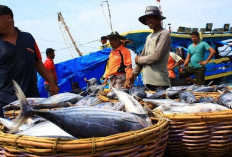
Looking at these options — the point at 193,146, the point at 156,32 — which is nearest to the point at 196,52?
the point at 156,32

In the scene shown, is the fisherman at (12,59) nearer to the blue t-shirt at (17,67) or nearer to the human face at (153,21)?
the blue t-shirt at (17,67)

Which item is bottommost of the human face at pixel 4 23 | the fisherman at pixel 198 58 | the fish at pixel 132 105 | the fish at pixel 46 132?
the fisherman at pixel 198 58

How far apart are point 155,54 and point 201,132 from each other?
7.08 feet

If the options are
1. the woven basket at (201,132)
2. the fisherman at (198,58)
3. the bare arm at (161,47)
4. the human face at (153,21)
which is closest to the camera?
the woven basket at (201,132)

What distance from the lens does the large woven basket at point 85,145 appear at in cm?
113

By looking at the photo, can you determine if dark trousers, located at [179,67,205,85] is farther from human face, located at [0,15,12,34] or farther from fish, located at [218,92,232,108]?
human face, located at [0,15,12,34]

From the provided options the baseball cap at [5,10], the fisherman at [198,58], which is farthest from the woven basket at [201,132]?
the fisherman at [198,58]

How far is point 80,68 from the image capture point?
35.3 feet

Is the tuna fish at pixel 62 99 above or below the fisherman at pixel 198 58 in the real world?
above

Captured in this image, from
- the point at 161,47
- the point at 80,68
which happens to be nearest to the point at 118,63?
the point at 161,47

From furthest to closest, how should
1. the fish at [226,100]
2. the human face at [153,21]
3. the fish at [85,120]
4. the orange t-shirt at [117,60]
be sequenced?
the orange t-shirt at [117,60] < the human face at [153,21] < the fish at [226,100] < the fish at [85,120]

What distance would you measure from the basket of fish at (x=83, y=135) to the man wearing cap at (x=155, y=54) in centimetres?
211

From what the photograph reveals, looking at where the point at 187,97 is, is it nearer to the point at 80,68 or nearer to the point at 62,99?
the point at 62,99

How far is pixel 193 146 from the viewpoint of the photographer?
1.61 metres
